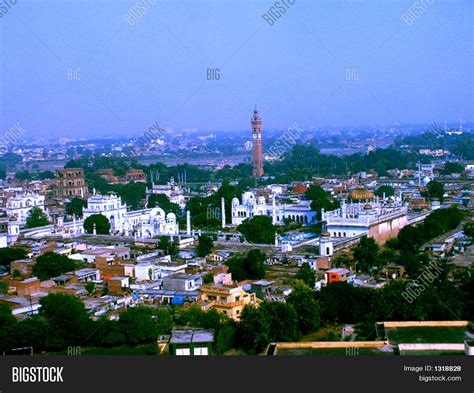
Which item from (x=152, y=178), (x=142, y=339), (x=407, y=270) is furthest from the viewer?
(x=152, y=178)

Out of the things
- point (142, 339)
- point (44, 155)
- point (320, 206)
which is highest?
point (44, 155)

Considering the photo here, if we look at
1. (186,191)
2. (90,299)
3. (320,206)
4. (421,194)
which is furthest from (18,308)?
(186,191)

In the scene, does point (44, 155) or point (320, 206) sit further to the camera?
point (44, 155)

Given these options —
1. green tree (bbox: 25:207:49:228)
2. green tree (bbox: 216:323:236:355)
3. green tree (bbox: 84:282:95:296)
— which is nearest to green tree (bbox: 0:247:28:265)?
green tree (bbox: 84:282:95:296)

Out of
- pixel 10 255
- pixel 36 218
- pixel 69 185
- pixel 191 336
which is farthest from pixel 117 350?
pixel 69 185

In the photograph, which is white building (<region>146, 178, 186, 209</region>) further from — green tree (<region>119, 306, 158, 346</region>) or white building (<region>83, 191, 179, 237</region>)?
green tree (<region>119, 306, 158, 346</region>)

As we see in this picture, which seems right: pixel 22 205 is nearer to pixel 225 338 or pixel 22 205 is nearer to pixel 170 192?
pixel 170 192

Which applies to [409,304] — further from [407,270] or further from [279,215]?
[279,215]

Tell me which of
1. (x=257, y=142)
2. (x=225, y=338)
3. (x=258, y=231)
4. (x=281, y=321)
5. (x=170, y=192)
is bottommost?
(x=225, y=338)
